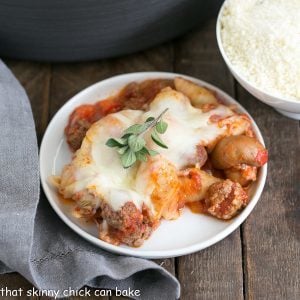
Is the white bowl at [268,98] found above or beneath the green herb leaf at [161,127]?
beneath

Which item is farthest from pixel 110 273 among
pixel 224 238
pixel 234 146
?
pixel 234 146

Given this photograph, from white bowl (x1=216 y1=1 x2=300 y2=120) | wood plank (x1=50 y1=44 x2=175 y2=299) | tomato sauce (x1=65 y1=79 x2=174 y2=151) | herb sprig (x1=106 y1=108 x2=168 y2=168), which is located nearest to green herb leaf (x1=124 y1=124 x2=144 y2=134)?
herb sprig (x1=106 y1=108 x2=168 y2=168)

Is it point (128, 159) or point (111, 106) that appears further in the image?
point (111, 106)

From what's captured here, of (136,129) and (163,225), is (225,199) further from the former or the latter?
(136,129)

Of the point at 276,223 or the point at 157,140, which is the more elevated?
the point at 157,140

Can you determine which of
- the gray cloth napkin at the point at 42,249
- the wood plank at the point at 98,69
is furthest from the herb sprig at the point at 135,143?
the wood plank at the point at 98,69

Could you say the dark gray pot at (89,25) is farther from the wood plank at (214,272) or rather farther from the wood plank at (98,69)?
the wood plank at (214,272)

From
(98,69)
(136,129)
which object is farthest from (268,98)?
(98,69)

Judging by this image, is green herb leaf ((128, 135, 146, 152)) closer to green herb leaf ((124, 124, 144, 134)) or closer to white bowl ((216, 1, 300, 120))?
green herb leaf ((124, 124, 144, 134))
